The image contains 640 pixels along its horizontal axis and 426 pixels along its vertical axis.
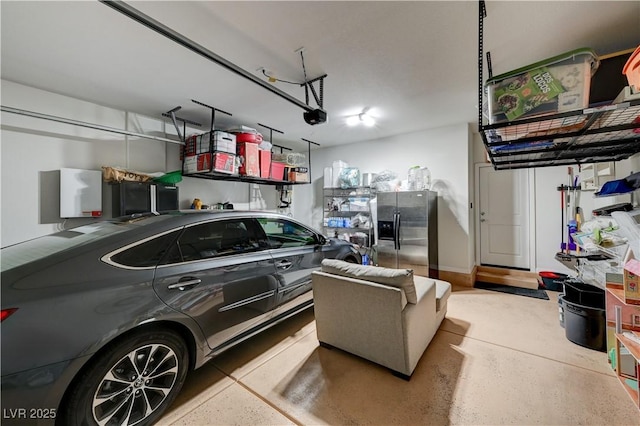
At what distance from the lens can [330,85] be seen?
8.80 feet

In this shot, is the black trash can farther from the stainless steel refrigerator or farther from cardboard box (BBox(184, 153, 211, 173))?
cardboard box (BBox(184, 153, 211, 173))

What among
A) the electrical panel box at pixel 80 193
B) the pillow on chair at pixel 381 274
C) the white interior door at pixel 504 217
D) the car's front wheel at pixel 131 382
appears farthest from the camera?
the white interior door at pixel 504 217

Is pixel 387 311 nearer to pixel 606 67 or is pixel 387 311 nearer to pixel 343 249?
pixel 343 249

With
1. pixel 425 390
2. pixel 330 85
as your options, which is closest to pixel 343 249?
pixel 425 390

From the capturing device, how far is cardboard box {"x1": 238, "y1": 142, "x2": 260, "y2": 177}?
11.6 feet

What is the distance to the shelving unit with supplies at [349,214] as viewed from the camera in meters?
4.90

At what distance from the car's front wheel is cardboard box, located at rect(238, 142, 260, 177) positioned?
242 centimetres

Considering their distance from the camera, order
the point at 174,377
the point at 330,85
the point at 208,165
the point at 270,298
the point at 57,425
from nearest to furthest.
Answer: the point at 57,425 → the point at 174,377 → the point at 270,298 → the point at 330,85 → the point at 208,165

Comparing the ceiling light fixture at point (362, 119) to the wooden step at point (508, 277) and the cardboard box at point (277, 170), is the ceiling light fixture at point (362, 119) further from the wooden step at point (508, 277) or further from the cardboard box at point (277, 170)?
the wooden step at point (508, 277)

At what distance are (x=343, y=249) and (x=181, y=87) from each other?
2768mm

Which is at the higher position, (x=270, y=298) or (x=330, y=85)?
(x=330, y=85)

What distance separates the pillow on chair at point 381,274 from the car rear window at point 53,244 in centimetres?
161

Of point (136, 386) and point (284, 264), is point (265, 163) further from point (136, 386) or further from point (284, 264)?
point (136, 386)

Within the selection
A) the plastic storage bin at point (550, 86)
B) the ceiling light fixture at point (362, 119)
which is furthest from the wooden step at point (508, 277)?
the plastic storage bin at point (550, 86)
